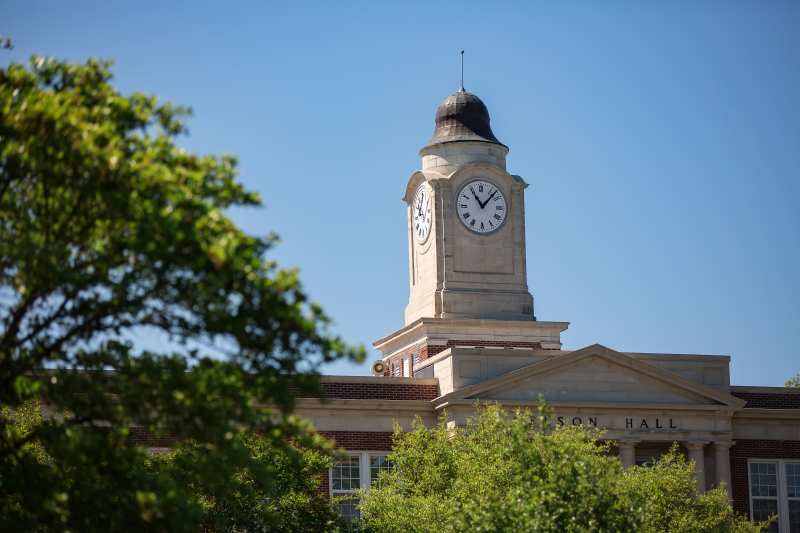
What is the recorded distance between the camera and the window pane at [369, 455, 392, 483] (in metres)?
47.6

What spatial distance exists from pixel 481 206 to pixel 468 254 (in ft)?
6.61

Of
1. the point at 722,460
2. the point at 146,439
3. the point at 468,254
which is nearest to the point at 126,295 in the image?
the point at 146,439

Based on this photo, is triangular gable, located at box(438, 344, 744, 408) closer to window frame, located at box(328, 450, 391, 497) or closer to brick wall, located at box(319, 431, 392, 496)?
brick wall, located at box(319, 431, 392, 496)

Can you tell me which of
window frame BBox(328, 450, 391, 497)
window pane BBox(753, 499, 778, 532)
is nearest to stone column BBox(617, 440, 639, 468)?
window pane BBox(753, 499, 778, 532)

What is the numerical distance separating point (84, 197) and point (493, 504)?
1156 centimetres

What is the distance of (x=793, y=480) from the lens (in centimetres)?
5188

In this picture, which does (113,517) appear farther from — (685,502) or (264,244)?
(685,502)

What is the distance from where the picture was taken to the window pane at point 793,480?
5153 cm

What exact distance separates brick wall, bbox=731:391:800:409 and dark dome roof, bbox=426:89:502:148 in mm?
14079

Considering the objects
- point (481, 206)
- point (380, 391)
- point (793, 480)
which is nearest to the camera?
point (380, 391)

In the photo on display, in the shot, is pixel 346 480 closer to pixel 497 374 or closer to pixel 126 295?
pixel 497 374

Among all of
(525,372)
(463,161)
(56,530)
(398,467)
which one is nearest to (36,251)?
(56,530)

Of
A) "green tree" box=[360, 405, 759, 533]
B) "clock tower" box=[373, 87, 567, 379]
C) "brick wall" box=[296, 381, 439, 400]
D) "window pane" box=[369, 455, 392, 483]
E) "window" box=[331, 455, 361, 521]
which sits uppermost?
"clock tower" box=[373, 87, 567, 379]

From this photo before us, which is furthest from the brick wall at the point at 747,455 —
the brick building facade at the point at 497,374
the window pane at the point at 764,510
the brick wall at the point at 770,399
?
the brick wall at the point at 770,399
